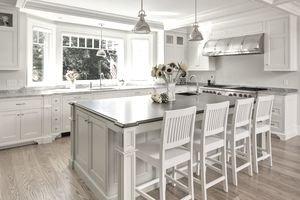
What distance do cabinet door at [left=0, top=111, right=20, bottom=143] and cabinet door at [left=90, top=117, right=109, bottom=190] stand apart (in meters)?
2.15

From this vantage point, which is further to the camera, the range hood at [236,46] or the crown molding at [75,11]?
the range hood at [236,46]

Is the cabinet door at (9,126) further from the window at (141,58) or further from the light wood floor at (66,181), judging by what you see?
the window at (141,58)

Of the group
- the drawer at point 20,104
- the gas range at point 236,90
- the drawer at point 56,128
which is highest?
the gas range at point 236,90

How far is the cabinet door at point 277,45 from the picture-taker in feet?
15.5

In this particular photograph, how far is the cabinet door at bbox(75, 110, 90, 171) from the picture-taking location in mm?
2893

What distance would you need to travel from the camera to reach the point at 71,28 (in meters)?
5.55

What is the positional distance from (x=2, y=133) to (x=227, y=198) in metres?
3.67

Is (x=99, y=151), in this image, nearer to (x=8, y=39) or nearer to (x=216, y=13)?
(x=8, y=39)

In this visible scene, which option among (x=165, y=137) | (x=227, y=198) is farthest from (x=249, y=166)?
(x=165, y=137)

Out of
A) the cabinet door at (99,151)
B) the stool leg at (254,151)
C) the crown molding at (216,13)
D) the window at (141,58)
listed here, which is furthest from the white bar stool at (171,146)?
the window at (141,58)

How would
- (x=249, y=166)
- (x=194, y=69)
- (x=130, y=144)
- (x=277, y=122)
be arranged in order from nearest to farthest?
1. (x=130, y=144)
2. (x=249, y=166)
3. (x=277, y=122)
4. (x=194, y=69)

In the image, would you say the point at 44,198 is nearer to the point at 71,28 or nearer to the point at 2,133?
the point at 2,133

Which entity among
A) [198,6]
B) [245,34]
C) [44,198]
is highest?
[198,6]

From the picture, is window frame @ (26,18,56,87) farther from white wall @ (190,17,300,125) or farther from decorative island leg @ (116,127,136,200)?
white wall @ (190,17,300,125)
